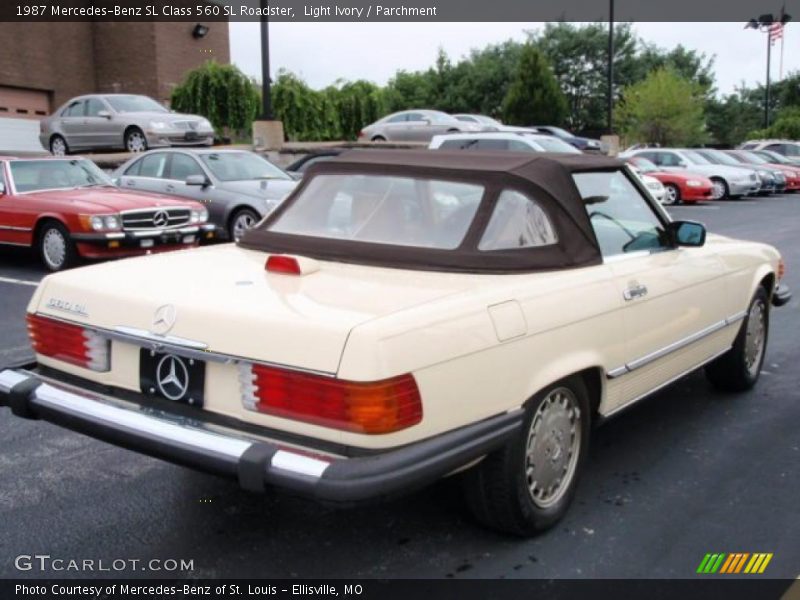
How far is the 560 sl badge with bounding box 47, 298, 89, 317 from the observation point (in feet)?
11.3

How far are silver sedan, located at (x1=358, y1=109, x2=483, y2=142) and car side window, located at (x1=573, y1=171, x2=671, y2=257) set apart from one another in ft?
74.4

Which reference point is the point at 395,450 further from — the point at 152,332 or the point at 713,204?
the point at 713,204

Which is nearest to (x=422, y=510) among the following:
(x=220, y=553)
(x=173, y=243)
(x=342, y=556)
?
(x=342, y=556)

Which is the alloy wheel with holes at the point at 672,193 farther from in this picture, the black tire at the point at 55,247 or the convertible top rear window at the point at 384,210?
the convertible top rear window at the point at 384,210

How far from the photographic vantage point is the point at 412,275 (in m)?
3.50

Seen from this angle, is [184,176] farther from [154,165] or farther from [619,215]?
[619,215]

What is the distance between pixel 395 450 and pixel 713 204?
853 inches

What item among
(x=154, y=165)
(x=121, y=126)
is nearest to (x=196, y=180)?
(x=154, y=165)

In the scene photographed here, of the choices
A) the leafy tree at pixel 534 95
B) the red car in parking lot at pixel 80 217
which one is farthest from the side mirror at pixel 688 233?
the leafy tree at pixel 534 95

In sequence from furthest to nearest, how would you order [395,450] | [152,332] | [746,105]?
1. [746,105]
2. [152,332]
3. [395,450]

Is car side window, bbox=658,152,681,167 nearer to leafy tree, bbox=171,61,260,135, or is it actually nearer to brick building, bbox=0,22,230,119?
leafy tree, bbox=171,61,260,135

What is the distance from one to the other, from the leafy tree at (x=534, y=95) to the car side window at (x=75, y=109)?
32245 millimetres

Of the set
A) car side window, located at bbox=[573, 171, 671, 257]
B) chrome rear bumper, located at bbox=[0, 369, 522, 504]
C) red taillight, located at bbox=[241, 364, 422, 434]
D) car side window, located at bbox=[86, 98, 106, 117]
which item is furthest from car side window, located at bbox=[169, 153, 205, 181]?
red taillight, located at bbox=[241, 364, 422, 434]

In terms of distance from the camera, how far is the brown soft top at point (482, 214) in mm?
3554
